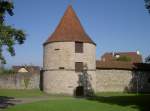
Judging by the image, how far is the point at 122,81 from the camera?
46.4 meters

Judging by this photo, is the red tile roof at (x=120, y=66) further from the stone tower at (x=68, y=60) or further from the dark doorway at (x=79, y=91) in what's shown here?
the dark doorway at (x=79, y=91)

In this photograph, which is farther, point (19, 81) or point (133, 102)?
point (19, 81)

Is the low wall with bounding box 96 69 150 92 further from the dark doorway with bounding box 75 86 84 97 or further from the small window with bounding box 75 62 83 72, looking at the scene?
the small window with bounding box 75 62 83 72

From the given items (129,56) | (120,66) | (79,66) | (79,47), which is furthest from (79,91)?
(129,56)

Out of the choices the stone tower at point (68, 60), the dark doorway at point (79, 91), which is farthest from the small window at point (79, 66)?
the dark doorway at point (79, 91)

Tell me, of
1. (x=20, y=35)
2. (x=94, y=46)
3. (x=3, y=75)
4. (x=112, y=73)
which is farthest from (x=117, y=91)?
(x=20, y=35)

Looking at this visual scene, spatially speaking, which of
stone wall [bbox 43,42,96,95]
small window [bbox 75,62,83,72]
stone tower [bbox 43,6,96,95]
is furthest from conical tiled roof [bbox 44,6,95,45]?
small window [bbox 75,62,83,72]

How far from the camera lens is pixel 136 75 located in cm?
4741

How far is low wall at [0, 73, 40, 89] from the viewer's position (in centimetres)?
4716

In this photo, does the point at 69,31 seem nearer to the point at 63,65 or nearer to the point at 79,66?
the point at 63,65

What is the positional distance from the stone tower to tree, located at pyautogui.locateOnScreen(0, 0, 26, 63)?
1744 centimetres

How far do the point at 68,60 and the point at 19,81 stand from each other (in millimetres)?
10247

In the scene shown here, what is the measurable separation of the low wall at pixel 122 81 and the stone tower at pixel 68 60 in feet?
9.86

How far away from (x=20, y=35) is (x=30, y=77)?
2464 cm
